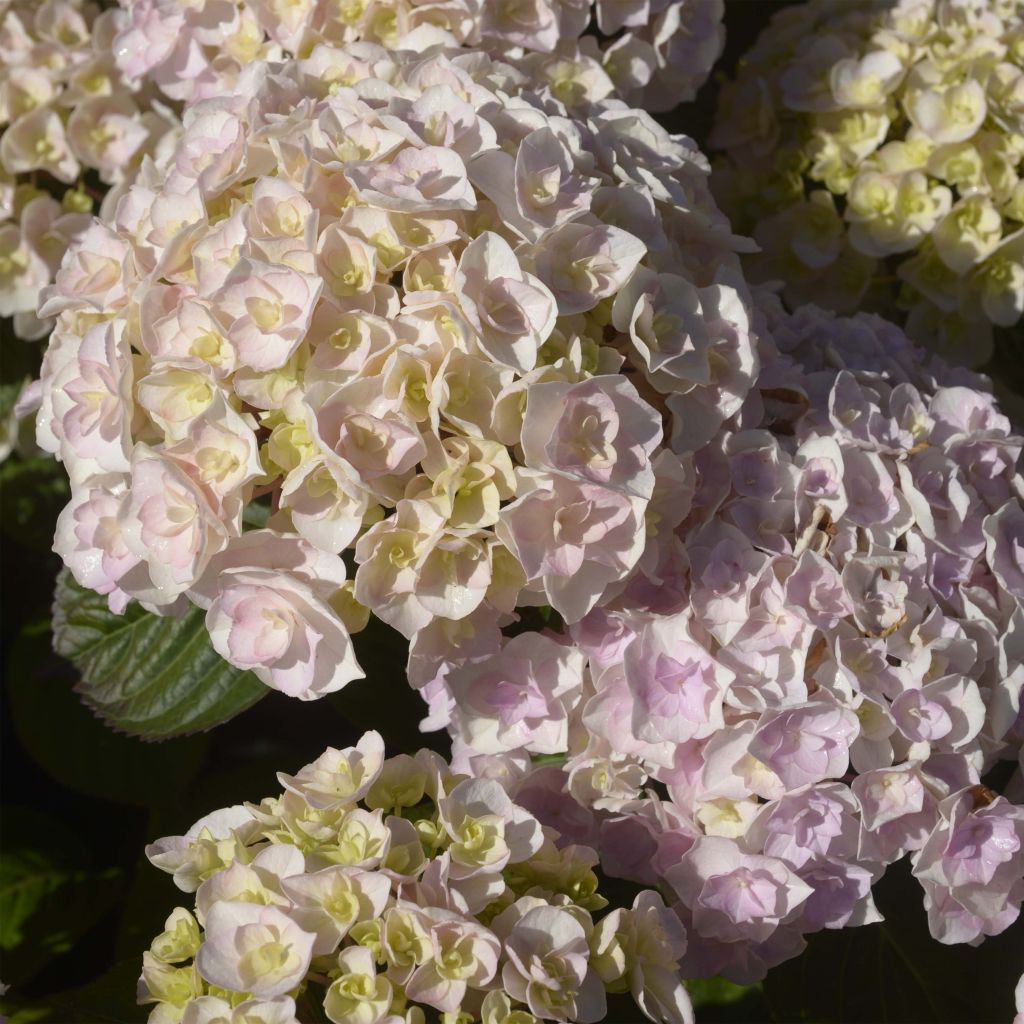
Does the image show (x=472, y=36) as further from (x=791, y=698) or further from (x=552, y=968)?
(x=552, y=968)

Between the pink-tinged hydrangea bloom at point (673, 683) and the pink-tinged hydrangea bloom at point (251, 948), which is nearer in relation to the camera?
the pink-tinged hydrangea bloom at point (251, 948)

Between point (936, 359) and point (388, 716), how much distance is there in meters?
0.57

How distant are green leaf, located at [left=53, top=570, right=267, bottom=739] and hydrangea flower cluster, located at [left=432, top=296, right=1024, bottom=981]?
0.22 metres

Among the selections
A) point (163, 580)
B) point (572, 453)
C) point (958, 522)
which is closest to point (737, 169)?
point (958, 522)

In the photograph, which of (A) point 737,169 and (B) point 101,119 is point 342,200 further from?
(A) point 737,169

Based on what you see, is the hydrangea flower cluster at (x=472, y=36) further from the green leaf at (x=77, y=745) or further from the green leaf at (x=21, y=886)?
the green leaf at (x=21, y=886)

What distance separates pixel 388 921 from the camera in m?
0.71

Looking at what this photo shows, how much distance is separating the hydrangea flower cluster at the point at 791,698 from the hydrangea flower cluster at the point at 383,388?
0.18 ft

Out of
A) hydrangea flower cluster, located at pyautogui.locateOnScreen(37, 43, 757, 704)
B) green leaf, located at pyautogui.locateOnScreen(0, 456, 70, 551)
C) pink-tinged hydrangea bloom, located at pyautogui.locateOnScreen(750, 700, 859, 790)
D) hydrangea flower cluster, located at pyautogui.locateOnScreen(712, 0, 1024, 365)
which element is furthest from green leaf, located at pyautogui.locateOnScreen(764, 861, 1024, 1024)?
green leaf, located at pyautogui.locateOnScreen(0, 456, 70, 551)

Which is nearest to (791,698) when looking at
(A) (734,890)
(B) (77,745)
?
(A) (734,890)

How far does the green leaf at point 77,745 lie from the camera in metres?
1.29

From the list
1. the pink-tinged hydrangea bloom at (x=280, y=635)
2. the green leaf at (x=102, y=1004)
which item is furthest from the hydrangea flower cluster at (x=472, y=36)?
the green leaf at (x=102, y=1004)

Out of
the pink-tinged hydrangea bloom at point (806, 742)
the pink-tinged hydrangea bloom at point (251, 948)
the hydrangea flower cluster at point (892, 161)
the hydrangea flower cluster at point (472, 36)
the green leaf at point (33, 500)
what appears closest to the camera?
the pink-tinged hydrangea bloom at point (251, 948)

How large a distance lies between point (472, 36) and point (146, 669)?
61 cm
